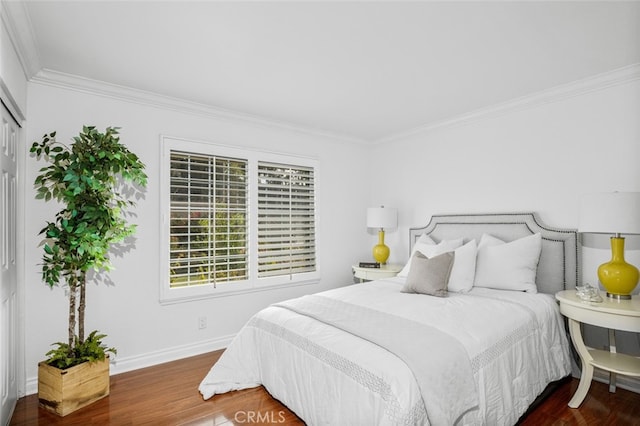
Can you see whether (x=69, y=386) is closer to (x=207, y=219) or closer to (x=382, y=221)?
(x=207, y=219)

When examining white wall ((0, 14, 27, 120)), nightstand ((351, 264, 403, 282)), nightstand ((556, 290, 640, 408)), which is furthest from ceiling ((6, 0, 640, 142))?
nightstand ((351, 264, 403, 282))

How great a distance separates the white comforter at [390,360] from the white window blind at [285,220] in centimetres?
125

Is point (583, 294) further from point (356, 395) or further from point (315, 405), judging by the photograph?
point (315, 405)

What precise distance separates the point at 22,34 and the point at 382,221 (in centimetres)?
360

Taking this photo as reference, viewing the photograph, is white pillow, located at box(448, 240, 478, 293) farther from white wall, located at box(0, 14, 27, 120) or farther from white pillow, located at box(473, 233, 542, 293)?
white wall, located at box(0, 14, 27, 120)

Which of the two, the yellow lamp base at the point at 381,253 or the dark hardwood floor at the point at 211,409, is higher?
the yellow lamp base at the point at 381,253

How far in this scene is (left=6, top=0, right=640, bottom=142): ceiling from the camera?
1978 millimetres

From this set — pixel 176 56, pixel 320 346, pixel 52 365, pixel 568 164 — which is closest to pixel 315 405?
pixel 320 346

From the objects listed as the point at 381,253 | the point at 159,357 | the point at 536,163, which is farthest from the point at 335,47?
the point at 159,357

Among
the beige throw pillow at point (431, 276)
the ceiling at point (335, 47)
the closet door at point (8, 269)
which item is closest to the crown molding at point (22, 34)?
the ceiling at point (335, 47)

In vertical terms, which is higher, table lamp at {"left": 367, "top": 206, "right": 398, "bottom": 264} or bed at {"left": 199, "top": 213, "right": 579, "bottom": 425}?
table lamp at {"left": 367, "top": 206, "right": 398, "bottom": 264}

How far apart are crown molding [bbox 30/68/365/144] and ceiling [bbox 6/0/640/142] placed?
0.30 feet

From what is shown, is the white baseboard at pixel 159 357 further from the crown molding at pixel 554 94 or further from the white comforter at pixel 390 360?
the crown molding at pixel 554 94

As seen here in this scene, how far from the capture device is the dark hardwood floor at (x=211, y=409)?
228cm
